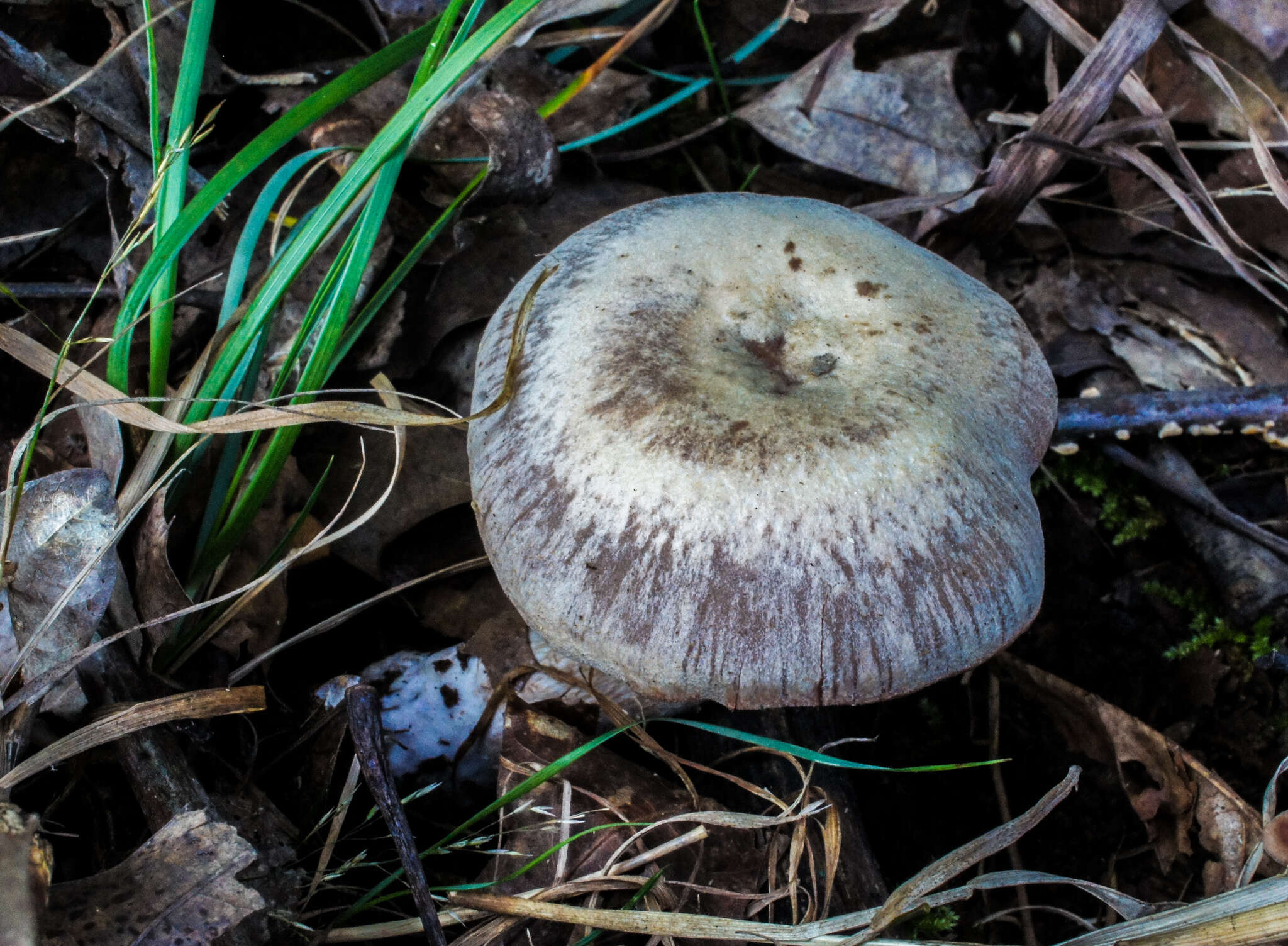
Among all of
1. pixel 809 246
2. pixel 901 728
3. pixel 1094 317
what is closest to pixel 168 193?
pixel 809 246

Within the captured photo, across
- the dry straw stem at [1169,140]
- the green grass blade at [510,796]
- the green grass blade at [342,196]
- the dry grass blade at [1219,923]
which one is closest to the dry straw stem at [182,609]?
the green grass blade at [342,196]

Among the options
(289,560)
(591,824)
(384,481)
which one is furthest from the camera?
(384,481)

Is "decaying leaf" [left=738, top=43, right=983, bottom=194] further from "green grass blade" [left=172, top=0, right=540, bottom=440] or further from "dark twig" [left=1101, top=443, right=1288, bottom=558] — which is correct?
"green grass blade" [left=172, top=0, right=540, bottom=440]

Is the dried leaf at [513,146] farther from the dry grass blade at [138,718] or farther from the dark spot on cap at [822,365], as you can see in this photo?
the dry grass blade at [138,718]

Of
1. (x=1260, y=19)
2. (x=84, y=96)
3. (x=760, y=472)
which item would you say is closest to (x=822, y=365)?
(x=760, y=472)

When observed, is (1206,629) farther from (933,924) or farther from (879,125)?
(879,125)

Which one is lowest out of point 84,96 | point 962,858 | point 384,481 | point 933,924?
point 933,924
